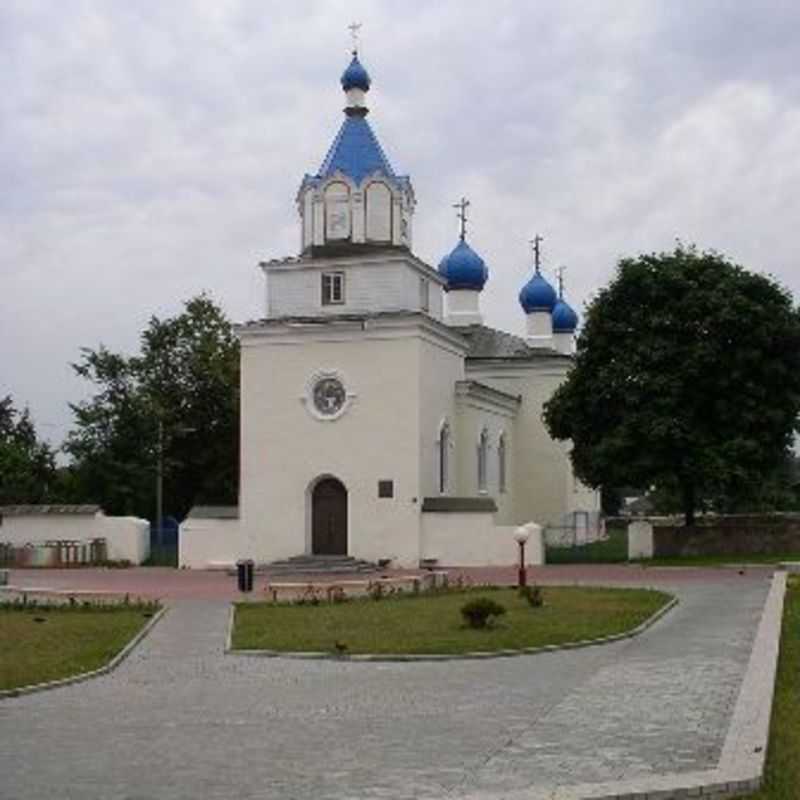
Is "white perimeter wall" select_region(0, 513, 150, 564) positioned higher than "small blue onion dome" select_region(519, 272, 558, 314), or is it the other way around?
→ "small blue onion dome" select_region(519, 272, 558, 314)

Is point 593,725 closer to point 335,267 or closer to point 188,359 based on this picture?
point 335,267

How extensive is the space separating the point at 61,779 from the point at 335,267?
98.2ft

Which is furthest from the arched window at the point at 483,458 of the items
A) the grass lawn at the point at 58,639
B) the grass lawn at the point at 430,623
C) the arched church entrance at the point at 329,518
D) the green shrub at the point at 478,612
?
the green shrub at the point at 478,612

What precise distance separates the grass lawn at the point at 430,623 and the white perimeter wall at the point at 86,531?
17547 millimetres

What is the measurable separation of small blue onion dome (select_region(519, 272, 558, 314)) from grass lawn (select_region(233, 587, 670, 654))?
100 ft

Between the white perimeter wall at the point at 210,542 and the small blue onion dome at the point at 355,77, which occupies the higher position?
the small blue onion dome at the point at 355,77

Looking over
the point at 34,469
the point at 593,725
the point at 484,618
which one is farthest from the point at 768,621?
the point at 34,469

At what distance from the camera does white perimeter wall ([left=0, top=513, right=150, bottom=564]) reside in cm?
4116

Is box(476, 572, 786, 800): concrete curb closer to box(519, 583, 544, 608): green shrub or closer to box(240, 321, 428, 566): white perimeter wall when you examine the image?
box(519, 583, 544, 608): green shrub

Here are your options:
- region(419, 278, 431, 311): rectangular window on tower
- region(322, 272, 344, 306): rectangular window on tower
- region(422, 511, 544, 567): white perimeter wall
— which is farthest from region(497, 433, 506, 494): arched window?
region(322, 272, 344, 306): rectangular window on tower

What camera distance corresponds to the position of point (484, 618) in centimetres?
1891

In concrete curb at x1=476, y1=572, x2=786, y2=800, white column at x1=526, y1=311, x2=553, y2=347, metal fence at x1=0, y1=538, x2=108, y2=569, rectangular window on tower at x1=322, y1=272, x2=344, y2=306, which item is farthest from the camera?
white column at x1=526, y1=311, x2=553, y2=347

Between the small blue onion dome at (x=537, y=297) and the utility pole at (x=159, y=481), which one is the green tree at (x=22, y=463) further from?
the small blue onion dome at (x=537, y=297)

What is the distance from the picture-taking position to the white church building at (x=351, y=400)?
123 ft
